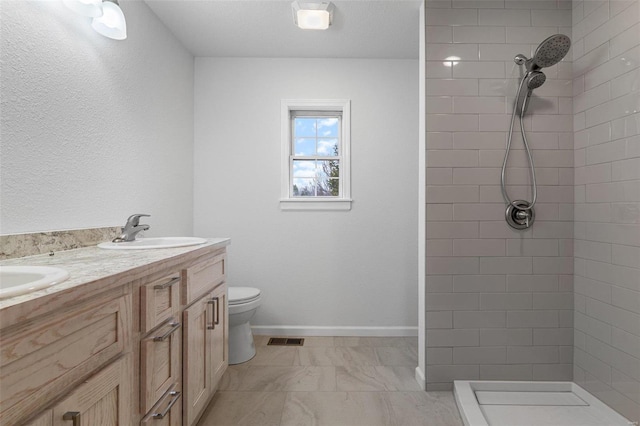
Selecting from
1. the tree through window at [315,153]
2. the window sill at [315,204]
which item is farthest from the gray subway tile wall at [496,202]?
the tree through window at [315,153]

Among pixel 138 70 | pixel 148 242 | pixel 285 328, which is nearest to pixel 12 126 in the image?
pixel 148 242

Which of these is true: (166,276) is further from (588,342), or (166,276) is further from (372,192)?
(588,342)

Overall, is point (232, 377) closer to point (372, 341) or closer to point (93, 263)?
point (372, 341)

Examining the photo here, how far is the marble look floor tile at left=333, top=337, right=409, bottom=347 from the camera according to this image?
2.75 metres

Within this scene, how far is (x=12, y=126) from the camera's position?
1.29m

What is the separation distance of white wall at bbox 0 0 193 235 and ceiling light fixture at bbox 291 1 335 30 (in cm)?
97

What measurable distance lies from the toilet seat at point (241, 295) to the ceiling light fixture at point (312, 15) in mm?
1886

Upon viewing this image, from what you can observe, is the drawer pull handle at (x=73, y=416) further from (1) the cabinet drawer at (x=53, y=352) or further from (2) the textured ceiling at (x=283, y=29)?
(2) the textured ceiling at (x=283, y=29)

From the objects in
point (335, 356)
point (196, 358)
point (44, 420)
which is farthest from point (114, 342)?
point (335, 356)

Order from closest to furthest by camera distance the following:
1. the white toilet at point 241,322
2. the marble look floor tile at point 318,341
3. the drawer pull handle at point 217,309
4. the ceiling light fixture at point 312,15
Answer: the drawer pull handle at point 217,309, the ceiling light fixture at point 312,15, the white toilet at point 241,322, the marble look floor tile at point 318,341

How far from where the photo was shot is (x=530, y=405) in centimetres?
189

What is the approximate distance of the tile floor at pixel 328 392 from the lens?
1.79 m

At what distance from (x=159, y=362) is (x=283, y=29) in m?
2.29

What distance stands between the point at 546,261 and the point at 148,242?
7.57 ft
